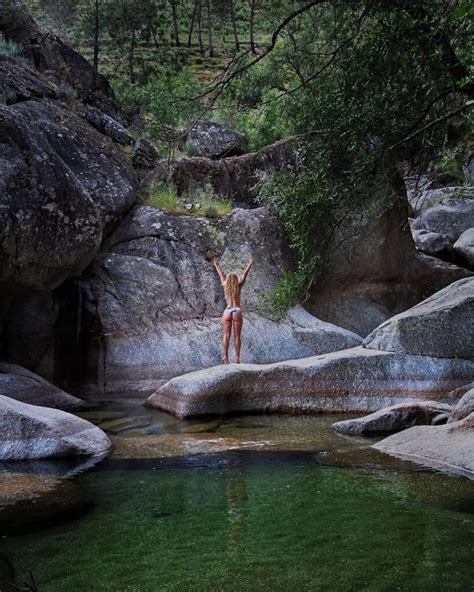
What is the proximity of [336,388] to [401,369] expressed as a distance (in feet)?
4.02

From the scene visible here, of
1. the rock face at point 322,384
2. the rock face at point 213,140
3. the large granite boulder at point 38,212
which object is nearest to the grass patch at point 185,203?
the large granite boulder at point 38,212

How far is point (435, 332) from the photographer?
41.8ft

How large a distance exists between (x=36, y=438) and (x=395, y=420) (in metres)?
4.86

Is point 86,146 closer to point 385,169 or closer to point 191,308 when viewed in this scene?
point 191,308

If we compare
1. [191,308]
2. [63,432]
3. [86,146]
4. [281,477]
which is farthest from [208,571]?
[86,146]

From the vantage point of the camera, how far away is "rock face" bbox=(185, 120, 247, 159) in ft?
80.6

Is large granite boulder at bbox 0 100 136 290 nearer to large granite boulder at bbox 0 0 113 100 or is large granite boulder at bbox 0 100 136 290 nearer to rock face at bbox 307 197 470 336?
rock face at bbox 307 197 470 336

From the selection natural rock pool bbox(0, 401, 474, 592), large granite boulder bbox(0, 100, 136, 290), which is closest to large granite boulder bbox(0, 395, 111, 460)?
natural rock pool bbox(0, 401, 474, 592)

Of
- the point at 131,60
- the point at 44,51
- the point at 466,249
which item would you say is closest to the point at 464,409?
the point at 466,249

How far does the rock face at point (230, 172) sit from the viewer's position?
20.2 m

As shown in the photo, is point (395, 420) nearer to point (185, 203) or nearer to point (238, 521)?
point (238, 521)

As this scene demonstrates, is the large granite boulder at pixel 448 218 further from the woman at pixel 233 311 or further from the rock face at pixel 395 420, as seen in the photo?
the rock face at pixel 395 420

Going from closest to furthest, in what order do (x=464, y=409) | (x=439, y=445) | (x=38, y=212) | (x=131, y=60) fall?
(x=439, y=445) < (x=464, y=409) < (x=38, y=212) < (x=131, y=60)

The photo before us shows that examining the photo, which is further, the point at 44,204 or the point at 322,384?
the point at 44,204
